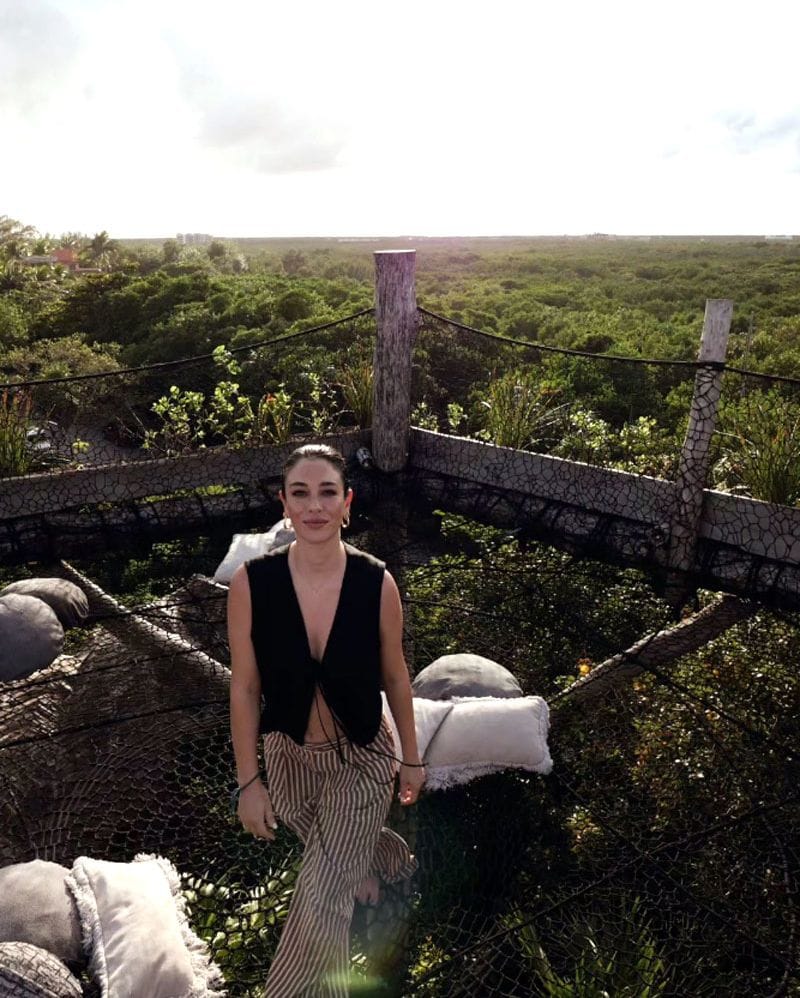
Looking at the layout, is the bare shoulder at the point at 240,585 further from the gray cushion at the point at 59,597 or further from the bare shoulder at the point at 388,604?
the gray cushion at the point at 59,597

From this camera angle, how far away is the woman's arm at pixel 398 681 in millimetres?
2561

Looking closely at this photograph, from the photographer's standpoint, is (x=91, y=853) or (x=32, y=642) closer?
(x=91, y=853)

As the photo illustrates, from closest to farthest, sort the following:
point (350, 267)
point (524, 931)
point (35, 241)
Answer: point (524, 931)
point (35, 241)
point (350, 267)

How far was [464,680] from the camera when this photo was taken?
145 inches

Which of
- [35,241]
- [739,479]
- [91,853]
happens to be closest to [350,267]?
[35,241]

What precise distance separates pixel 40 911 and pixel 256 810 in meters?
0.72

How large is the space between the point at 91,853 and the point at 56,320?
18.6m

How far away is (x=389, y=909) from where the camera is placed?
2.82 m

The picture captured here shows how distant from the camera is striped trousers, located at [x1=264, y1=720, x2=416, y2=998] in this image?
2330 millimetres

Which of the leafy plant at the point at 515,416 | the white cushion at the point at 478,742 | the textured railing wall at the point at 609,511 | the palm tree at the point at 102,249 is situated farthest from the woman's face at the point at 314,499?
the palm tree at the point at 102,249

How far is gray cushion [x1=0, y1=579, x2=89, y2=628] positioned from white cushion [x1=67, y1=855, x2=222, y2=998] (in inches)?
84.7

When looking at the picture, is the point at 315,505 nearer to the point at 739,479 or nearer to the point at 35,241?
the point at 739,479

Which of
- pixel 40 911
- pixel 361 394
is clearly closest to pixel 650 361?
pixel 361 394

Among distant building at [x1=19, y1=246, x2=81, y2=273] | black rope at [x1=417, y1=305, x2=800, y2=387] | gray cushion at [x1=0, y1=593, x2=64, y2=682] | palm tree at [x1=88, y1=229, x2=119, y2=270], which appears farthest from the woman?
palm tree at [x1=88, y1=229, x2=119, y2=270]
